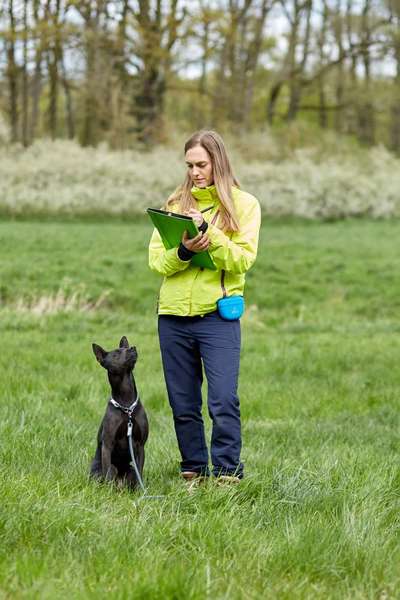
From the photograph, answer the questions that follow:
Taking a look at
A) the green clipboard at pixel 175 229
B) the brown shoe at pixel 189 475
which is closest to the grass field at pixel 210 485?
the brown shoe at pixel 189 475

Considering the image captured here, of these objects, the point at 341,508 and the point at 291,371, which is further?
the point at 291,371

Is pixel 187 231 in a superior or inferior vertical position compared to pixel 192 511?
superior

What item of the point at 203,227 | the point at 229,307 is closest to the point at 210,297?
the point at 229,307

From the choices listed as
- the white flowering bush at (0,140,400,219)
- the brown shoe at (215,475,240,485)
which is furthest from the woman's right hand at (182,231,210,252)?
the white flowering bush at (0,140,400,219)

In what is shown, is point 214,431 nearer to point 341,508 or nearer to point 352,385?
point 341,508

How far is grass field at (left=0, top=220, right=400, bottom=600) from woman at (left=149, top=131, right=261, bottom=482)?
429 mm

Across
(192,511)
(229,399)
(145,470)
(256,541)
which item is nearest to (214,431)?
(229,399)

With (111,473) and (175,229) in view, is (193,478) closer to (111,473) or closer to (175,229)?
(111,473)

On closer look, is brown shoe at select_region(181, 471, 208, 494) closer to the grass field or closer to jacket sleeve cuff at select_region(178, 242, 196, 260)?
the grass field

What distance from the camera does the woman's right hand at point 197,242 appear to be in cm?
507

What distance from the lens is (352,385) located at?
1023cm

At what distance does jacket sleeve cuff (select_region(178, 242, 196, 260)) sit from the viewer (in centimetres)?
515

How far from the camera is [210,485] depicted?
482cm

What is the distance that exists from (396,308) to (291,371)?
25.6 feet
